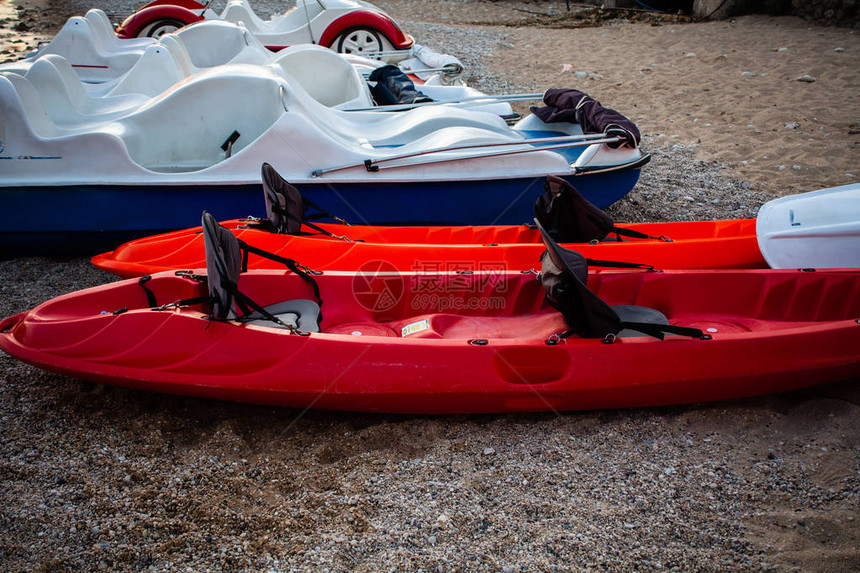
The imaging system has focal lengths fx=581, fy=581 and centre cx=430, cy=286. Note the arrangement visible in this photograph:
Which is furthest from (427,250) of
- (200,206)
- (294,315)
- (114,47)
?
(114,47)

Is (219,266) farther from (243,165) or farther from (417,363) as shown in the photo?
(243,165)

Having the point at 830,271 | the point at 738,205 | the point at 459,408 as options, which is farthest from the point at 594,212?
the point at 738,205

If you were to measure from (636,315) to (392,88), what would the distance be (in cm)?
400

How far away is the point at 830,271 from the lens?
10.5 feet

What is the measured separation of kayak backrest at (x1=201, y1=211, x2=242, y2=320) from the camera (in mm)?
2611

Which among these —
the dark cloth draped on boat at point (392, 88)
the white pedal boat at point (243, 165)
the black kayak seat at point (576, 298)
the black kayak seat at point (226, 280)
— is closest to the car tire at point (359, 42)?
the dark cloth draped on boat at point (392, 88)

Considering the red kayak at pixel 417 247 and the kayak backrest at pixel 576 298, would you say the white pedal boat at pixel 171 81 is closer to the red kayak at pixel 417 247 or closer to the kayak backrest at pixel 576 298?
the red kayak at pixel 417 247

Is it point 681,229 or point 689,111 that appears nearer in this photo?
point 681,229

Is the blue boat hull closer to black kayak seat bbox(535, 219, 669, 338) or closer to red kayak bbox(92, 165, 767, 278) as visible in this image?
red kayak bbox(92, 165, 767, 278)

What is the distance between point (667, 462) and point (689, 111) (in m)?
5.92

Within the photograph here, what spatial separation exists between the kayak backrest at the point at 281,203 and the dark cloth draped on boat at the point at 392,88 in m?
2.50

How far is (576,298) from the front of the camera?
2.75 metres

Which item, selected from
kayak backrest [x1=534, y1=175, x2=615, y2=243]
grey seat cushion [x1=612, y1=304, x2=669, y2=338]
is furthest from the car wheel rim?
grey seat cushion [x1=612, y1=304, x2=669, y2=338]

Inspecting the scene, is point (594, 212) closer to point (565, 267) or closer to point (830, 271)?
point (565, 267)
